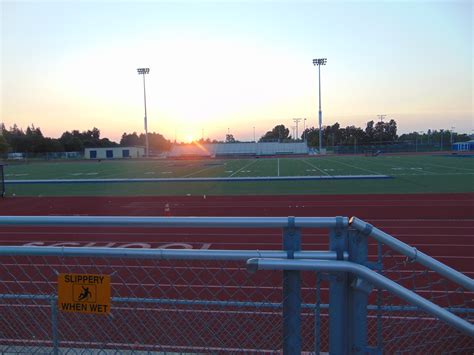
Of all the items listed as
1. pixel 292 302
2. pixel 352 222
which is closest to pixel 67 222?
pixel 292 302

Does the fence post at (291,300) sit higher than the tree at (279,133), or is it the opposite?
the tree at (279,133)

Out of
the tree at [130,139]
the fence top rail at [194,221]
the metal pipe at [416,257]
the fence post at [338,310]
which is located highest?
the tree at [130,139]

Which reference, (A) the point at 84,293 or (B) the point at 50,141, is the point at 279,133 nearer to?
(B) the point at 50,141

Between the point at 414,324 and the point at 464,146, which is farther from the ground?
the point at 464,146

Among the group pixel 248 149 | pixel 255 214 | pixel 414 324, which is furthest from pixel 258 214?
pixel 248 149

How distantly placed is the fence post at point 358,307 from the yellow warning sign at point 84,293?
122 centimetres

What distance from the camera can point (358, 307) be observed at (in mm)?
2133

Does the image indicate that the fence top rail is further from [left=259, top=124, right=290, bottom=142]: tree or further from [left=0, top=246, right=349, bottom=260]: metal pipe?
[left=259, top=124, right=290, bottom=142]: tree

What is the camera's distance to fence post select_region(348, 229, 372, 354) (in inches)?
83.4

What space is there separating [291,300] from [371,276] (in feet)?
1.42

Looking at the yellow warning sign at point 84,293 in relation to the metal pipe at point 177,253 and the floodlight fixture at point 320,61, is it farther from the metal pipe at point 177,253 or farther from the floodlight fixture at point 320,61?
the floodlight fixture at point 320,61

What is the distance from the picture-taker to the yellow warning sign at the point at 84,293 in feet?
7.41

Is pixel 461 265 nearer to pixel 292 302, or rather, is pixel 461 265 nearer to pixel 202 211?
pixel 292 302

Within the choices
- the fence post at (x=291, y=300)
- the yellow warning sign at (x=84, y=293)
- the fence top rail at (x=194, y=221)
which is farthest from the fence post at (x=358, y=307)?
the yellow warning sign at (x=84, y=293)
